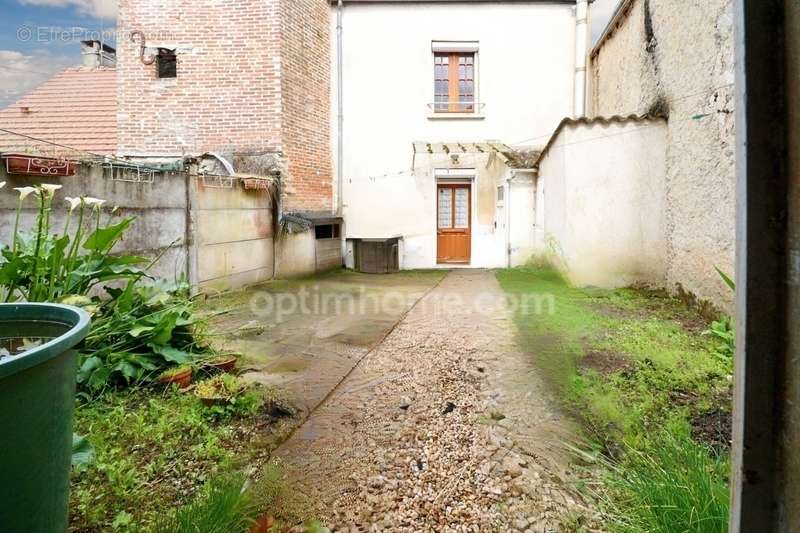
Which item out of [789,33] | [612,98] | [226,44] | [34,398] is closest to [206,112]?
[226,44]

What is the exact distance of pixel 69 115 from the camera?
36.1 ft

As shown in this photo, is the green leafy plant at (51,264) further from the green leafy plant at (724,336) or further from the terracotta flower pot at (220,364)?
the green leafy plant at (724,336)

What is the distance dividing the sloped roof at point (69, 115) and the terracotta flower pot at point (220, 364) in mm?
8102

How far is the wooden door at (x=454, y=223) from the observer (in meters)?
11.5

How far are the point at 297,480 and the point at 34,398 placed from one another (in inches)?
57.8

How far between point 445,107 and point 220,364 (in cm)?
890

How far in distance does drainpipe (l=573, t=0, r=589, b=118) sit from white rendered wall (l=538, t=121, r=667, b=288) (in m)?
3.66

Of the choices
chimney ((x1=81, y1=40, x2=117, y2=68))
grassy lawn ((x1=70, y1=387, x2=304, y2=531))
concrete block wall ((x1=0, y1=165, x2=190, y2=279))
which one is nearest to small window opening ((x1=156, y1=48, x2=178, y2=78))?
concrete block wall ((x1=0, y1=165, x2=190, y2=279))

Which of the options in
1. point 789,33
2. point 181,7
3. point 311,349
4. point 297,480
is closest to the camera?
point 789,33

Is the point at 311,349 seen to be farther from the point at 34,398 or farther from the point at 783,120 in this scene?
the point at 783,120

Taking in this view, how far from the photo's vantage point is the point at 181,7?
358 inches

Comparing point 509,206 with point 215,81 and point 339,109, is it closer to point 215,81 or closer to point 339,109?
point 339,109

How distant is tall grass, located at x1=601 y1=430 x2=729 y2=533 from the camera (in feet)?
5.46

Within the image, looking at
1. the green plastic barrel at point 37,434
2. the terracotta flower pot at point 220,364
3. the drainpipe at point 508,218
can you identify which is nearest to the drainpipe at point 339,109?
the drainpipe at point 508,218
